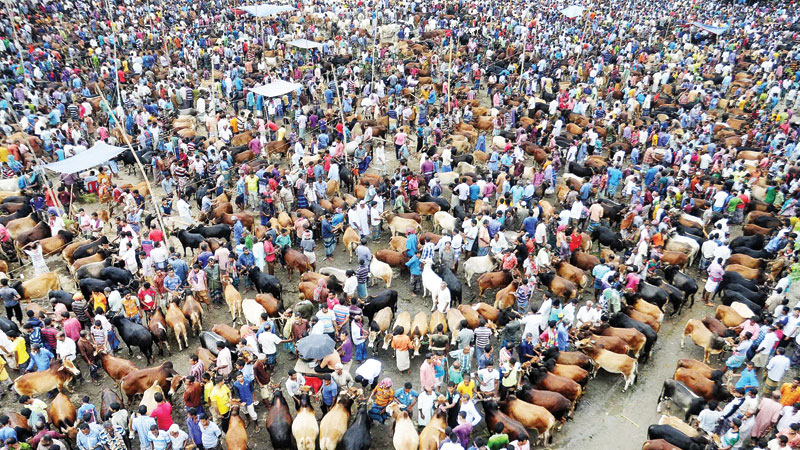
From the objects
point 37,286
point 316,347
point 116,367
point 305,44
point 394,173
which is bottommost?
point 37,286

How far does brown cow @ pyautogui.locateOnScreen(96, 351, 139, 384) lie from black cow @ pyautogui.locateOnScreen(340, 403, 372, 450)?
4.84m

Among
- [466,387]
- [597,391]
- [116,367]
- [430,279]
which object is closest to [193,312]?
[116,367]

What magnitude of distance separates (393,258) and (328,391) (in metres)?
5.46

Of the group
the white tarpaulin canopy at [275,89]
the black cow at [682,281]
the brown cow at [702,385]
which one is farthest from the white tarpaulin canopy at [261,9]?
the brown cow at [702,385]

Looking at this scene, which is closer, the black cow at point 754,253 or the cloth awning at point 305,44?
the black cow at point 754,253

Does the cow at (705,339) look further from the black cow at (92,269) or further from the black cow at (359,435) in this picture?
the black cow at (92,269)

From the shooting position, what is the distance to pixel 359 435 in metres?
10.1

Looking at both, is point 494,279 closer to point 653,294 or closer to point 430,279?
point 430,279

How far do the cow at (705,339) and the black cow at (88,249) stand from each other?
50.3 feet

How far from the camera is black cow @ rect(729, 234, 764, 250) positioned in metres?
16.2

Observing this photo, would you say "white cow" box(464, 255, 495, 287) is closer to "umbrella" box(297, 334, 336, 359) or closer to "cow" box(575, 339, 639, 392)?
"cow" box(575, 339, 639, 392)

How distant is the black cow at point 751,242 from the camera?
16.2 m

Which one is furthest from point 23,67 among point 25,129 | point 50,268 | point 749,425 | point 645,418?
point 749,425

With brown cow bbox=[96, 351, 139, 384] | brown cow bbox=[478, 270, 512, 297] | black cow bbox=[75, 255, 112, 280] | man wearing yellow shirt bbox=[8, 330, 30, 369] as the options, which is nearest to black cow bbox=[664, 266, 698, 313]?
brown cow bbox=[478, 270, 512, 297]
